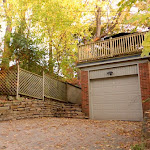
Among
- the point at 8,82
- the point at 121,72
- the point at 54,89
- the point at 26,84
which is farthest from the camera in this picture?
the point at 54,89

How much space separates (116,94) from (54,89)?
408 centimetres

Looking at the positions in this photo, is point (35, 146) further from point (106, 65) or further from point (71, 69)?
point (71, 69)

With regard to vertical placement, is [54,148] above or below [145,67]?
below

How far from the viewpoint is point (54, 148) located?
4.19 m

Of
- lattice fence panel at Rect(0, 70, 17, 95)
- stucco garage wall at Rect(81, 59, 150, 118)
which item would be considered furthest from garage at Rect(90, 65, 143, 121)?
lattice fence panel at Rect(0, 70, 17, 95)

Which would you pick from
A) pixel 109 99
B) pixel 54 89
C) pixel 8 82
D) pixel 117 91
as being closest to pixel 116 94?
pixel 117 91

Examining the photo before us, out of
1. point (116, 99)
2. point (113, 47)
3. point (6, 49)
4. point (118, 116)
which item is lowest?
point (118, 116)

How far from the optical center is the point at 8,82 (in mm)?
9297

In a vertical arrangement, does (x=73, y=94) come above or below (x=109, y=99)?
above

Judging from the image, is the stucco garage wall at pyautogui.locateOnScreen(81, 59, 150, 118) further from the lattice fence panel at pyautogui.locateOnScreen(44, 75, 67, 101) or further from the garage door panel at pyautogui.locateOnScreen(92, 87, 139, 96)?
the lattice fence panel at pyautogui.locateOnScreen(44, 75, 67, 101)

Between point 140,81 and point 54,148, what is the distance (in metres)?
6.20

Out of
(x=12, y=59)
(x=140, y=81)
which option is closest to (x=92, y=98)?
(x=140, y=81)

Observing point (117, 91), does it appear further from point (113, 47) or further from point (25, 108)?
point (25, 108)

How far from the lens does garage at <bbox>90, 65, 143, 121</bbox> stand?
9117 mm
